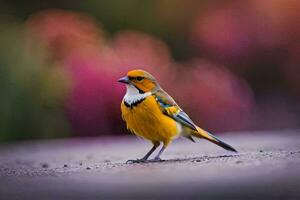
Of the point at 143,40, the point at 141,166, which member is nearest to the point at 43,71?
the point at 143,40

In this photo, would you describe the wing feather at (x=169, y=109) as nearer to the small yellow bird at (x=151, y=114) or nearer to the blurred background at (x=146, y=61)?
the small yellow bird at (x=151, y=114)

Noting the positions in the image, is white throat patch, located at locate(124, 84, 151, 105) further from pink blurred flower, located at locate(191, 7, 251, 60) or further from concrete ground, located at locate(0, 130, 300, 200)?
pink blurred flower, located at locate(191, 7, 251, 60)

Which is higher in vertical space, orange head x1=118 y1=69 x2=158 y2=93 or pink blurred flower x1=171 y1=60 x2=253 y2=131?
orange head x1=118 y1=69 x2=158 y2=93

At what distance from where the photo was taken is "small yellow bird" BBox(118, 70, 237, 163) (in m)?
3.18

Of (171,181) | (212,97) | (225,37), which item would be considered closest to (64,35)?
(212,97)

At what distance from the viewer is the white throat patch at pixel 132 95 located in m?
3.22

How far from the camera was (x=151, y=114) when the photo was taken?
3199 mm

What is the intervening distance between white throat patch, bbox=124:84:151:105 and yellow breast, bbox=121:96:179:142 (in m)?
0.03

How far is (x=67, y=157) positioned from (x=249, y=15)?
16.1ft

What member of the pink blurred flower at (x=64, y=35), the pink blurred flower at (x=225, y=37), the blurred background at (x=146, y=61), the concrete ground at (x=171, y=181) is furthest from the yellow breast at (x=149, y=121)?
the pink blurred flower at (x=225, y=37)

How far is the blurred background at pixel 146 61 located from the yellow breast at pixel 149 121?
9.81 feet

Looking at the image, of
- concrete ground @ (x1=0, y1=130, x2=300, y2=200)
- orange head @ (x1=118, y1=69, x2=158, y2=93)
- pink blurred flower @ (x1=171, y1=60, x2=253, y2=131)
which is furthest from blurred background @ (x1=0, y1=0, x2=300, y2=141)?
concrete ground @ (x1=0, y1=130, x2=300, y2=200)

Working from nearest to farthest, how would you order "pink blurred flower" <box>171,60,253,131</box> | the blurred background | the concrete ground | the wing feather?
the concrete ground, the wing feather, the blurred background, "pink blurred flower" <box>171,60,253,131</box>

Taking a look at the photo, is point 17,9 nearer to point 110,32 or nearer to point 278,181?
point 110,32
